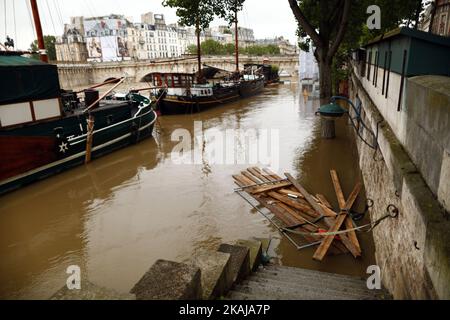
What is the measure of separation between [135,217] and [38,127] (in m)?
6.29

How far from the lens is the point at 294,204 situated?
9.23 metres

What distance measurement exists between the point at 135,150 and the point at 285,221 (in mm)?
11299

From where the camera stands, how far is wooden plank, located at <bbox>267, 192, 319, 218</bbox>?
8708 millimetres

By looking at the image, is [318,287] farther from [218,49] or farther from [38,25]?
[218,49]

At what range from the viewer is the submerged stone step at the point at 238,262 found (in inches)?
191

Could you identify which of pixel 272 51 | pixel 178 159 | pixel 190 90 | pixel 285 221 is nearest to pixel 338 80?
pixel 190 90

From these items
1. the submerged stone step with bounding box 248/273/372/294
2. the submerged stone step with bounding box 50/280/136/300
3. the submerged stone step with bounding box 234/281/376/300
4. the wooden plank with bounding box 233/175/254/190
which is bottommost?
the wooden plank with bounding box 233/175/254/190

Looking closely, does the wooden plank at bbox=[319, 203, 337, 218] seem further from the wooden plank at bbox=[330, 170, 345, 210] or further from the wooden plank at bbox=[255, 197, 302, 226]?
the wooden plank at bbox=[255, 197, 302, 226]

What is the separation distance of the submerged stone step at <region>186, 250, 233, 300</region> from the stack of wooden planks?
249 centimetres

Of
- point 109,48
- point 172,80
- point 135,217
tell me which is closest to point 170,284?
point 135,217

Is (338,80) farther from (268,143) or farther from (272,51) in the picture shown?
(272,51)

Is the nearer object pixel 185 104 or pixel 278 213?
pixel 278 213

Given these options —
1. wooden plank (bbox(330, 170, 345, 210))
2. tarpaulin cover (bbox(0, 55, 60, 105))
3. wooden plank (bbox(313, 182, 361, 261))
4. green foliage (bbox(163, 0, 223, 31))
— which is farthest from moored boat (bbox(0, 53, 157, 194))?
wooden plank (bbox(313, 182, 361, 261))

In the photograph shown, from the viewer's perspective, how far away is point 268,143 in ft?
55.6
